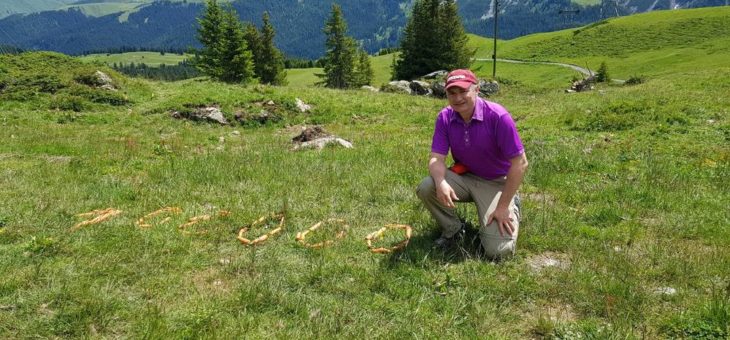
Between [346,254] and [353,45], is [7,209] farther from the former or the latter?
[353,45]

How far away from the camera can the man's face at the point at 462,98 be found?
5977 millimetres

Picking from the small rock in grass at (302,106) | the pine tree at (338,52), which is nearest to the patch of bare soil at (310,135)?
the small rock in grass at (302,106)

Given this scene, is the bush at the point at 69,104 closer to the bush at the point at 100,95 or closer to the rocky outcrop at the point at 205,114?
the bush at the point at 100,95

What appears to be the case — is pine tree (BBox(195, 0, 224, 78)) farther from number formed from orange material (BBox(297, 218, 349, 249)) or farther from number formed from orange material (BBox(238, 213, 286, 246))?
number formed from orange material (BBox(297, 218, 349, 249))

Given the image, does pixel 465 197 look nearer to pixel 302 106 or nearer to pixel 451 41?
pixel 302 106

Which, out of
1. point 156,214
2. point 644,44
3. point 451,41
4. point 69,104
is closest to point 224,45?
point 451,41

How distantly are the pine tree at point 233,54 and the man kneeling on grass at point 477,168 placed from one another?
50.4 metres

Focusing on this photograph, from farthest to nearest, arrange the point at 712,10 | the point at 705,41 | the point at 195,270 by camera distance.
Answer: the point at 712,10, the point at 705,41, the point at 195,270

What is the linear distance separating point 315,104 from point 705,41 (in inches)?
2883

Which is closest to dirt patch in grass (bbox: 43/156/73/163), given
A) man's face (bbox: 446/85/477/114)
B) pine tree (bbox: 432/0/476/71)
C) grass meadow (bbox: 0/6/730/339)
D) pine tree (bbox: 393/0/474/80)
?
grass meadow (bbox: 0/6/730/339)

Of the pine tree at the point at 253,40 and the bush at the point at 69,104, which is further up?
the pine tree at the point at 253,40

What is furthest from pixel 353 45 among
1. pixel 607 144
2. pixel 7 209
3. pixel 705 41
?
pixel 7 209

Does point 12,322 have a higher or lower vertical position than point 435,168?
lower

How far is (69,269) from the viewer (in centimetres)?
575
